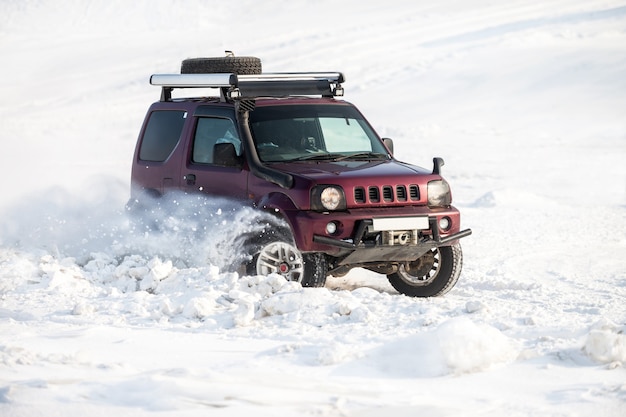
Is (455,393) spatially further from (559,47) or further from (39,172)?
(559,47)

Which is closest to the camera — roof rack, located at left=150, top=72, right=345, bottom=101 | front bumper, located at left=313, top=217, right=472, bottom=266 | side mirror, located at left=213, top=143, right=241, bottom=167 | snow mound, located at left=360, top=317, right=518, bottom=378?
snow mound, located at left=360, top=317, right=518, bottom=378

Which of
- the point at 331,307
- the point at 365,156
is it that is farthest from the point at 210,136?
the point at 331,307

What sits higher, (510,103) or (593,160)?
(510,103)

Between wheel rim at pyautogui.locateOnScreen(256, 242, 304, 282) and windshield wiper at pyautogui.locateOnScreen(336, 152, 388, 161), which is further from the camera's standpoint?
windshield wiper at pyautogui.locateOnScreen(336, 152, 388, 161)

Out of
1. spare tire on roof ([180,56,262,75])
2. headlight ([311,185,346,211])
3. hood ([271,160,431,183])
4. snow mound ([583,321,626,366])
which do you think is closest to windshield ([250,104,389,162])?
hood ([271,160,431,183])

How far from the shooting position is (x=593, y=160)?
2242 cm

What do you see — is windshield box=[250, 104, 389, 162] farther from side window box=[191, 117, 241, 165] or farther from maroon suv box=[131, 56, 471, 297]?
side window box=[191, 117, 241, 165]

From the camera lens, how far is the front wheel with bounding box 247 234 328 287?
8672 mm

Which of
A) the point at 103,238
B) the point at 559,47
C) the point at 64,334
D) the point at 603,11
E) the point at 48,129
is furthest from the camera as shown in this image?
the point at 603,11

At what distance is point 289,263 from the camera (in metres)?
8.80

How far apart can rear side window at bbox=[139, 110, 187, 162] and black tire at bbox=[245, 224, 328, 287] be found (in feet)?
5.75

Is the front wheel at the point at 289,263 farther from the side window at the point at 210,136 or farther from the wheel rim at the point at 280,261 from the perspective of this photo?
the side window at the point at 210,136

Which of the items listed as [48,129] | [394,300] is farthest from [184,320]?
[48,129]

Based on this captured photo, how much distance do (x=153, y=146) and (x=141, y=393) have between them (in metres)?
5.08
